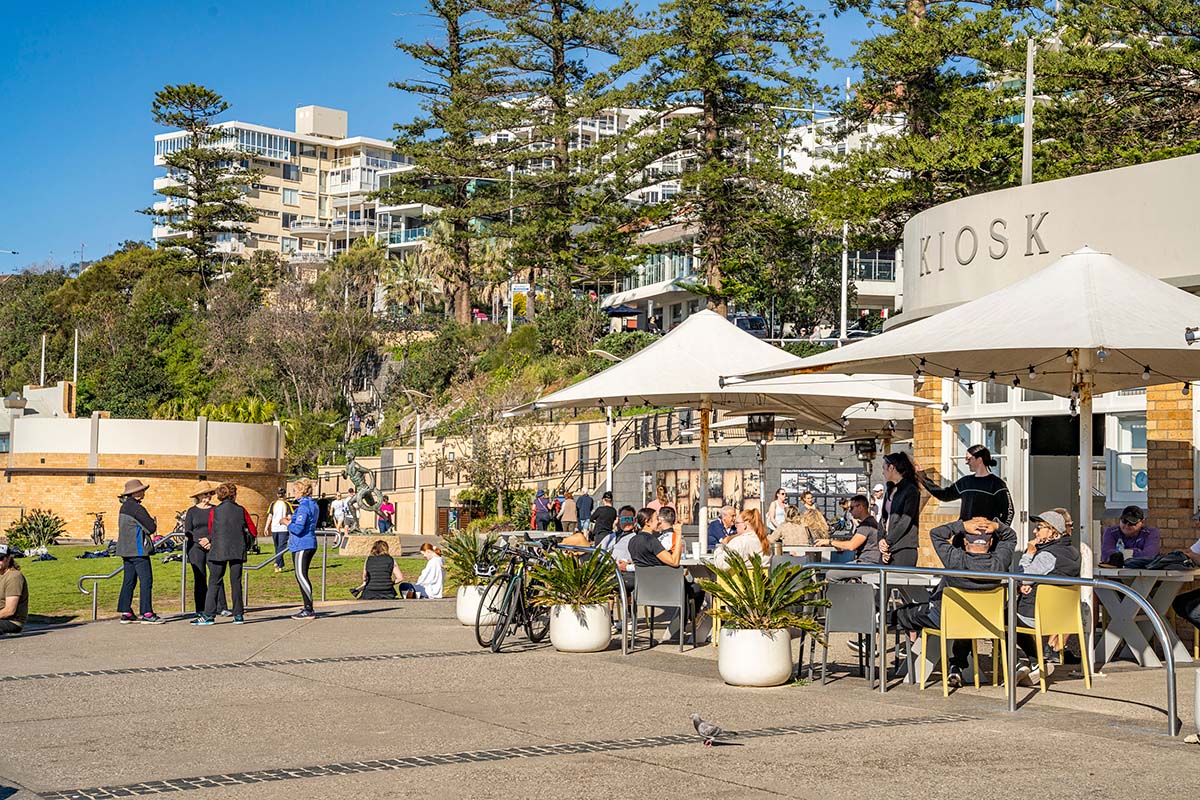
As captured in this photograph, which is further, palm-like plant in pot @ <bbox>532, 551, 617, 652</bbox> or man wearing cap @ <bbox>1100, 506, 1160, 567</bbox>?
palm-like plant in pot @ <bbox>532, 551, 617, 652</bbox>

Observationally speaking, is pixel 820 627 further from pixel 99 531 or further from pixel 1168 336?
pixel 99 531

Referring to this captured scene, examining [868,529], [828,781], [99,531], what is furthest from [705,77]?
[828,781]

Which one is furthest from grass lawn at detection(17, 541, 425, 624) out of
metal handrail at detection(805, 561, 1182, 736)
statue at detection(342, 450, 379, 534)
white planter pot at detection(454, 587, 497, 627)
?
metal handrail at detection(805, 561, 1182, 736)

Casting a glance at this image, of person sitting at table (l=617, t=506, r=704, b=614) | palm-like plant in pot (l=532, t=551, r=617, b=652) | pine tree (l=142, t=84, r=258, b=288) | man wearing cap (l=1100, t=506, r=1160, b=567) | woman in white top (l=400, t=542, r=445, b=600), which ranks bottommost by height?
woman in white top (l=400, t=542, r=445, b=600)

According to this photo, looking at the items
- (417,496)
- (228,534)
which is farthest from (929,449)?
(417,496)

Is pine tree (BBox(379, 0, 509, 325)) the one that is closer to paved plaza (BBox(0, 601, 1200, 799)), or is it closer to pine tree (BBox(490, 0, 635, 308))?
pine tree (BBox(490, 0, 635, 308))

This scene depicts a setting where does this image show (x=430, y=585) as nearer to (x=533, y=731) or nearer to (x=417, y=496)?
(x=533, y=731)

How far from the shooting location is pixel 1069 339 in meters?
9.08

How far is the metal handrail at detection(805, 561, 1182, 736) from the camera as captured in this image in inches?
322

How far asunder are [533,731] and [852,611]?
9.33 feet

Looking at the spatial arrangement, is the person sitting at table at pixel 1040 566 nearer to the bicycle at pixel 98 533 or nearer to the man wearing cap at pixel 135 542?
the man wearing cap at pixel 135 542

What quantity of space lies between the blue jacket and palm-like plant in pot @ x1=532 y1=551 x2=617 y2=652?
3.74 m

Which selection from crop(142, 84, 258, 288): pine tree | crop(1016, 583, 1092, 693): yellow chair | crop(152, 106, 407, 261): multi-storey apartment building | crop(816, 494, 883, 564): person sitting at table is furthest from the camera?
crop(152, 106, 407, 261): multi-storey apartment building

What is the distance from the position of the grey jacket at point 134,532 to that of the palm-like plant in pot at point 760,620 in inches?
281
